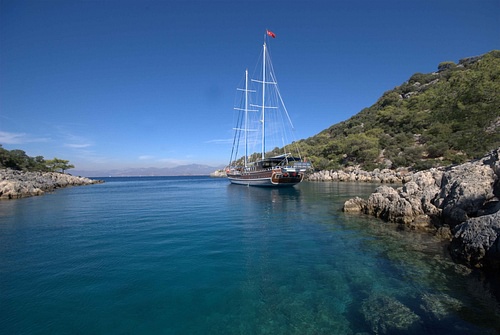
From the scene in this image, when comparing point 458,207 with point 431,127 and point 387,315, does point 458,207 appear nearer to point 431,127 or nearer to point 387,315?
point 387,315

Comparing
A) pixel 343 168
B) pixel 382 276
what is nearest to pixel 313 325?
pixel 382 276

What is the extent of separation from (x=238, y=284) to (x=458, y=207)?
12.0 m

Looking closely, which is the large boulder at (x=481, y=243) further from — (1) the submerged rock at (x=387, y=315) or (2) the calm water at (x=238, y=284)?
(1) the submerged rock at (x=387, y=315)

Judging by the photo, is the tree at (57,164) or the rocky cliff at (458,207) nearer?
the rocky cliff at (458,207)

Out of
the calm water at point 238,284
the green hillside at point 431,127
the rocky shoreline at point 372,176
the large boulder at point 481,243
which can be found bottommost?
the calm water at point 238,284

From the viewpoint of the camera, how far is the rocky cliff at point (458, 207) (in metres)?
8.67

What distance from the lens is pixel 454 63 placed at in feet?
384

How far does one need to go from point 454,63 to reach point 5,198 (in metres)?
165

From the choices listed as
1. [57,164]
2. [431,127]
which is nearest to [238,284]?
[431,127]

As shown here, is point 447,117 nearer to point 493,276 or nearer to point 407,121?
point 493,276

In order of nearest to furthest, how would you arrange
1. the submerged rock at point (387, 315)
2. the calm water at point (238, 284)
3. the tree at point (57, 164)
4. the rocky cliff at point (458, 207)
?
the submerged rock at point (387, 315) → the calm water at point (238, 284) → the rocky cliff at point (458, 207) → the tree at point (57, 164)

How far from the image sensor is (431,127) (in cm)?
5819

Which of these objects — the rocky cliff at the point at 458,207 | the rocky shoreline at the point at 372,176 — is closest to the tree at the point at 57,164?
the rocky shoreline at the point at 372,176

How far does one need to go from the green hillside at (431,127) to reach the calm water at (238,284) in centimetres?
1794
